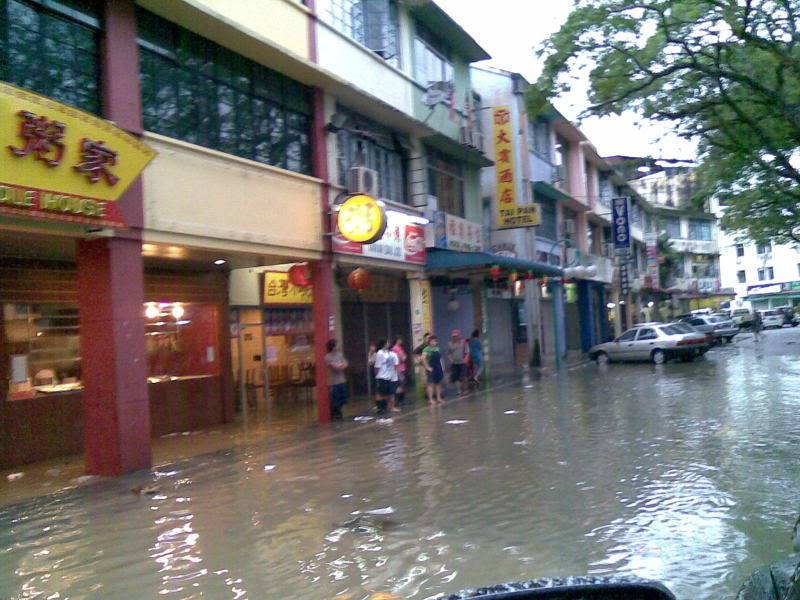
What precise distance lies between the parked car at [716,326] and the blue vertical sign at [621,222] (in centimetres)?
503

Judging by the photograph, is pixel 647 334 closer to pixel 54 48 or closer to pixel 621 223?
pixel 621 223

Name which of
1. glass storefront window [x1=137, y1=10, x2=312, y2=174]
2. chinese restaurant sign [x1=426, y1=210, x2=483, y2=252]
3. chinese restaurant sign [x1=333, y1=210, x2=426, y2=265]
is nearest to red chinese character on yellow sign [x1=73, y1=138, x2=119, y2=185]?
glass storefront window [x1=137, y1=10, x2=312, y2=174]

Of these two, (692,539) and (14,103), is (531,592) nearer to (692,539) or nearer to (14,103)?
(692,539)

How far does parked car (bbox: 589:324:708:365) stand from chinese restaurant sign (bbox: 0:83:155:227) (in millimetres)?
21734

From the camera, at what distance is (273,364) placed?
19.4m

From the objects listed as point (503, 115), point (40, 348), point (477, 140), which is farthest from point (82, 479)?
point (503, 115)

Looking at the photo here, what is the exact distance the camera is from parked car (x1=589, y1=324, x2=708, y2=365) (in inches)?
1091

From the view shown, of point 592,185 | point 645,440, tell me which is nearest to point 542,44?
point 645,440

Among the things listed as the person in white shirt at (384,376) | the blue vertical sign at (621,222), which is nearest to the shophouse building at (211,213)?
the person in white shirt at (384,376)

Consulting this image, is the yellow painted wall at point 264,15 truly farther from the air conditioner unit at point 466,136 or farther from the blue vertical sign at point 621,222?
the blue vertical sign at point 621,222

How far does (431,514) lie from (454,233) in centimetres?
1531

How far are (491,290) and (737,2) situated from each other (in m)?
15.2

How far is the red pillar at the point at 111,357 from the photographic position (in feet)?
35.5

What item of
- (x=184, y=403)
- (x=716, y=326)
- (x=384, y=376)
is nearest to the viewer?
(x=184, y=403)
